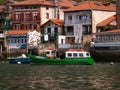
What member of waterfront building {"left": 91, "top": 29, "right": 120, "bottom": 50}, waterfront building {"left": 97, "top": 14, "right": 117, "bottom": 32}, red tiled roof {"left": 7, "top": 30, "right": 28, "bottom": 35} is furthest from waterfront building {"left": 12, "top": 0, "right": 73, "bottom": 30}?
waterfront building {"left": 91, "top": 29, "right": 120, "bottom": 50}

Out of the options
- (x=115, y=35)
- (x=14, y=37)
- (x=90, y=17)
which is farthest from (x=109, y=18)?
(x=14, y=37)

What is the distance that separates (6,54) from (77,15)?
2030cm

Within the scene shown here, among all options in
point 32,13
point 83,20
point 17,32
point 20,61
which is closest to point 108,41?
point 83,20

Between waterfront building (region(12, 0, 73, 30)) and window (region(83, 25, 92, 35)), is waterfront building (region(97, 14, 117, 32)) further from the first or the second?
waterfront building (region(12, 0, 73, 30))

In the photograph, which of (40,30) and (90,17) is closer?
(90,17)

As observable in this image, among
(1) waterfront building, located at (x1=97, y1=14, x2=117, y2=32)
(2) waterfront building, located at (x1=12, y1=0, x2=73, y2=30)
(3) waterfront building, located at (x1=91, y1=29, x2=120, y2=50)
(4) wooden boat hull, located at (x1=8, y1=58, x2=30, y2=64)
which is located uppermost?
(2) waterfront building, located at (x1=12, y1=0, x2=73, y2=30)

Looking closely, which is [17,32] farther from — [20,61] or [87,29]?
[20,61]

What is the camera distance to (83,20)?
113938 mm

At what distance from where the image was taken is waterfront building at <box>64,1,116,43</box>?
11256 cm

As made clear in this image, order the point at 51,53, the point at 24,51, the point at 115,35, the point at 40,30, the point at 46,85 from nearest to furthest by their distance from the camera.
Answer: the point at 46,85, the point at 51,53, the point at 115,35, the point at 24,51, the point at 40,30

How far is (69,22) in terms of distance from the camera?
115938 mm

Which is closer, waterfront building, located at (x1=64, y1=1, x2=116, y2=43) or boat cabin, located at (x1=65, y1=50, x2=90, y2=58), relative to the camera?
boat cabin, located at (x1=65, y1=50, x2=90, y2=58)

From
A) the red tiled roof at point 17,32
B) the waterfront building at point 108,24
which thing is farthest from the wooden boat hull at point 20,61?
the waterfront building at point 108,24

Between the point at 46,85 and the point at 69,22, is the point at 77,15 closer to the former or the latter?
the point at 69,22
